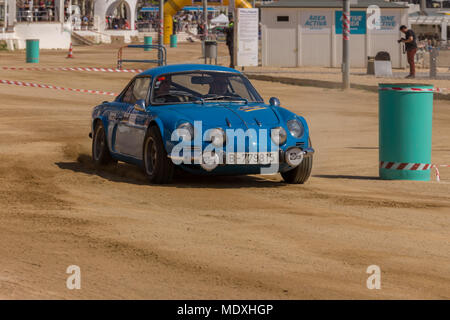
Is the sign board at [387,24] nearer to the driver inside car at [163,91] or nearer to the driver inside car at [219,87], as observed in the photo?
the driver inside car at [219,87]

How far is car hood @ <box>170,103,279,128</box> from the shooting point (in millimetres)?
10695

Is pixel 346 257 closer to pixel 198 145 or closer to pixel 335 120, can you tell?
pixel 198 145

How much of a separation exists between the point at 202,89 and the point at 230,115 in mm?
936

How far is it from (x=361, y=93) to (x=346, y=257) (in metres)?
22.1

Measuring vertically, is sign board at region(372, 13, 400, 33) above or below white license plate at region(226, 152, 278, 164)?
above

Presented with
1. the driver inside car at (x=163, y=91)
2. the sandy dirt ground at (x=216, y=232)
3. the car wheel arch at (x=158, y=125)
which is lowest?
the sandy dirt ground at (x=216, y=232)

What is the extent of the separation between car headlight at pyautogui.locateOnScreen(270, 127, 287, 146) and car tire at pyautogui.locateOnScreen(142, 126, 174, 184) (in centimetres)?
116

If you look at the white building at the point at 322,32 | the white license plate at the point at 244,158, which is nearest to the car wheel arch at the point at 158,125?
the white license plate at the point at 244,158

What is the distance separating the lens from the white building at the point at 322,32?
128 ft

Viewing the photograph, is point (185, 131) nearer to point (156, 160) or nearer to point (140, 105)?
point (156, 160)

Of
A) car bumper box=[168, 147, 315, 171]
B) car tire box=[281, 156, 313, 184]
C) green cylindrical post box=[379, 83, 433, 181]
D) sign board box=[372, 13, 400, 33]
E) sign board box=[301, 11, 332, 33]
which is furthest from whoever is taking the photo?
sign board box=[372, 13, 400, 33]

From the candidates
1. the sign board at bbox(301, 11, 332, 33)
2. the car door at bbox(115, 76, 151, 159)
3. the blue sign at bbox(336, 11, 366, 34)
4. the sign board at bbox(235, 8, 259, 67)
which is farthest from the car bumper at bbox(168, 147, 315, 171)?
the blue sign at bbox(336, 11, 366, 34)

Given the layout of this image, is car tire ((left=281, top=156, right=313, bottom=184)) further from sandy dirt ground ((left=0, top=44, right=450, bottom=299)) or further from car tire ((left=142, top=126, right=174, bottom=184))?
car tire ((left=142, top=126, right=174, bottom=184))

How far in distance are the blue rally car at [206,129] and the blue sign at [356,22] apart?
27621mm
